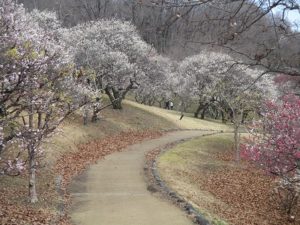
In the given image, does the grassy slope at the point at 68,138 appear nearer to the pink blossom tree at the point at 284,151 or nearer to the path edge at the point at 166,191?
the path edge at the point at 166,191

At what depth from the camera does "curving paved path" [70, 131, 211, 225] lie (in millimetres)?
12680

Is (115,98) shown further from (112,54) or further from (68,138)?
(68,138)

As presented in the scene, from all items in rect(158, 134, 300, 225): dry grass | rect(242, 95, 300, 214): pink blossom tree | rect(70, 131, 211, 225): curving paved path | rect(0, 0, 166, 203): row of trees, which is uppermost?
rect(0, 0, 166, 203): row of trees

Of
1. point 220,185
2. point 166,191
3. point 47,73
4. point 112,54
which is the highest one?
point 112,54

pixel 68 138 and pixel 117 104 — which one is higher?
pixel 117 104

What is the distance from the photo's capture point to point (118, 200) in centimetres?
1505

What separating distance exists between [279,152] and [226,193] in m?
3.92

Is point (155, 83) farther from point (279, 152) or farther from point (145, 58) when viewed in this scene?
point (279, 152)

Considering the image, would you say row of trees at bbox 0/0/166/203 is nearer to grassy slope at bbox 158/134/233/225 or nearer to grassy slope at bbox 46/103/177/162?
grassy slope at bbox 46/103/177/162

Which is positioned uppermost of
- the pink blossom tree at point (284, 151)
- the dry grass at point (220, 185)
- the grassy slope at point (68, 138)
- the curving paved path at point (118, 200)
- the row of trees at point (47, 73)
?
the row of trees at point (47, 73)

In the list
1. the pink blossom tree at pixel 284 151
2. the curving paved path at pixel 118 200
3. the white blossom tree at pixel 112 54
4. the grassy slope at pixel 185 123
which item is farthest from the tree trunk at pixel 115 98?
the pink blossom tree at pixel 284 151

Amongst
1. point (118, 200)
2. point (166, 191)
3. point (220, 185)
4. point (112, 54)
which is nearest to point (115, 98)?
point (112, 54)

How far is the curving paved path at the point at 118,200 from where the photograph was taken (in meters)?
12.7

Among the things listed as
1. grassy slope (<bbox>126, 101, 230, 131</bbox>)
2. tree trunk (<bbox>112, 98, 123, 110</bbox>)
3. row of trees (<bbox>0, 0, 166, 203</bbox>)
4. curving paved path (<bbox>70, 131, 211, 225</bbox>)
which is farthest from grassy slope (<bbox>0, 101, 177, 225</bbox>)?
grassy slope (<bbox>126, 101, 230, 131</bbox>)
